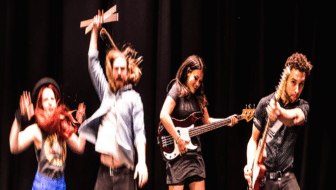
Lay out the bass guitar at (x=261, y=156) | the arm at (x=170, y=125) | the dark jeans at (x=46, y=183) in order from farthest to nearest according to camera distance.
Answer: the arm at (x=170, y=125)
the bass guitar at (x=261, y=156)
the dark jeans at (x=46, y=183)

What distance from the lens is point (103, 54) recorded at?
2.65 meters

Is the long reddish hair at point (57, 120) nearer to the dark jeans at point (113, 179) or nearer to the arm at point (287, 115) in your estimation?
the dark jeans at point (113, 179)

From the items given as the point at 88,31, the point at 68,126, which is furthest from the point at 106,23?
the point at 68,126

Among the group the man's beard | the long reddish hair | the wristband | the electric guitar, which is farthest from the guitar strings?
the wristband

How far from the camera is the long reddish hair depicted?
2604 mm

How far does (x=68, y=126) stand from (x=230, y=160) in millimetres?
1170

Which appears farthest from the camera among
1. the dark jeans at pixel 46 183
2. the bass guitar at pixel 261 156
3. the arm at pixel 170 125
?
the arm at pixel 170 125

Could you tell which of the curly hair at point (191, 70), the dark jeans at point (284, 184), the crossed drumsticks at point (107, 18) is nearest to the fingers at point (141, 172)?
the curly hair at point (191, 70)

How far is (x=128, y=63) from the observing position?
8.91 feet

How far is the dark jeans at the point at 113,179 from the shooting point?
8.37 ft

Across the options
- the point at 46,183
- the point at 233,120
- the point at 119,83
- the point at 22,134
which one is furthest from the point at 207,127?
the point at 22,134

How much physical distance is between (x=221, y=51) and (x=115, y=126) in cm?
96

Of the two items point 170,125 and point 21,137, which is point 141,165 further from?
point 21,137

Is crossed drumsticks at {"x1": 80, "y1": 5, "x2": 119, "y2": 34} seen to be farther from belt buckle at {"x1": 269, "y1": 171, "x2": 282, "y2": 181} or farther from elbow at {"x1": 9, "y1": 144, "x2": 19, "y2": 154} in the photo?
belt buckle at {"x1": 269, "y1": 171, "x2": 282, "y2": 181}
